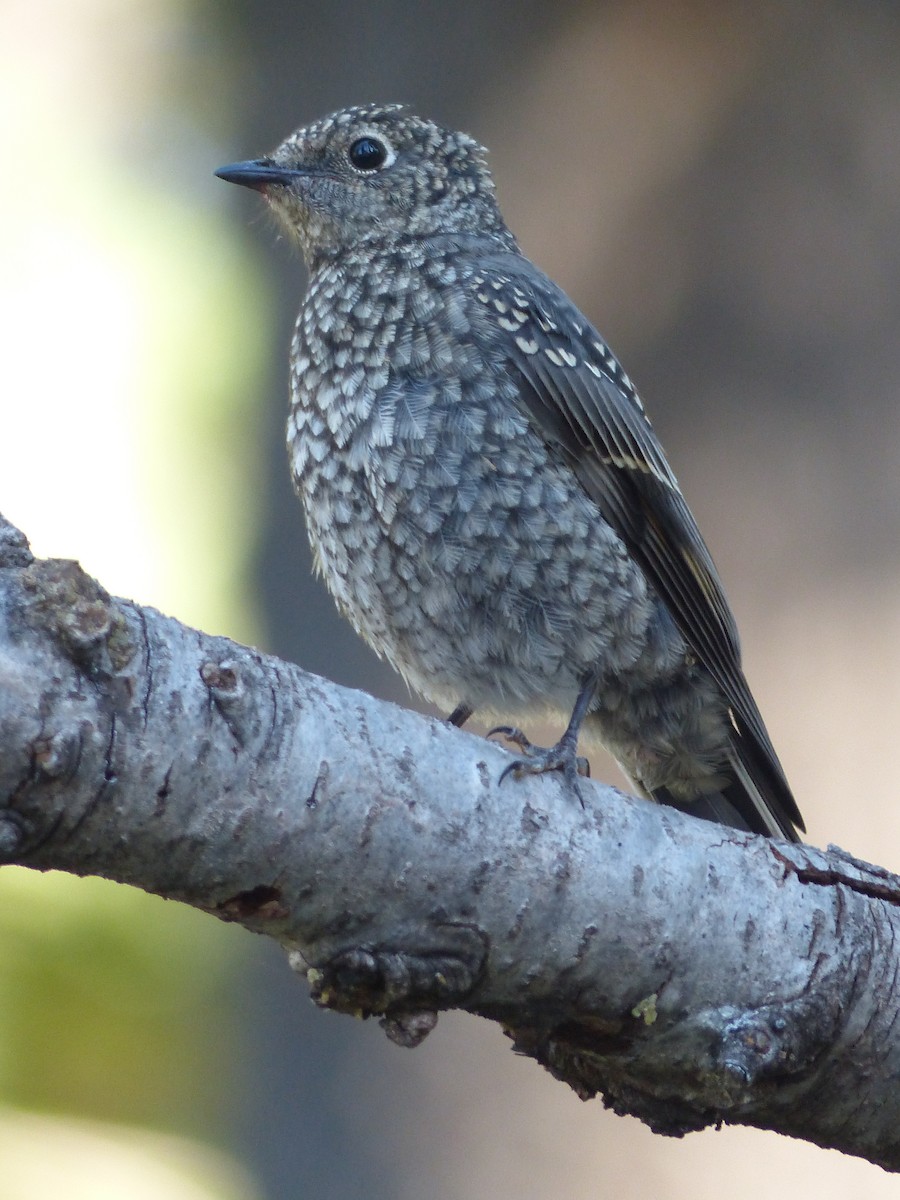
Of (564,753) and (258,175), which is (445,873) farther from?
(258,175)

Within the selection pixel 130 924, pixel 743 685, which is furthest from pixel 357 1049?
pixel 743 685

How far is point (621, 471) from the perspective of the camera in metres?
2.70

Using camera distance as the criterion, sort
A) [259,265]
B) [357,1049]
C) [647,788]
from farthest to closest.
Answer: [259,265] → [357,1049] → [647,788]

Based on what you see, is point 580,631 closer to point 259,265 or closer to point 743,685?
point 743,685

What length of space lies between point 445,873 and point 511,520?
100 cm

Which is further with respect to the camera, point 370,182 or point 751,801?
point 370,182

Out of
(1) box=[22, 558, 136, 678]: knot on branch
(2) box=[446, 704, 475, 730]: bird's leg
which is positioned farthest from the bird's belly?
(1) box=[22, 558, 136, 678]: knot on branch

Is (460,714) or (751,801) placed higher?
(751,801)

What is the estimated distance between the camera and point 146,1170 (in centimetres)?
331

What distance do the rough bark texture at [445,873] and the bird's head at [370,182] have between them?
1.64 metres

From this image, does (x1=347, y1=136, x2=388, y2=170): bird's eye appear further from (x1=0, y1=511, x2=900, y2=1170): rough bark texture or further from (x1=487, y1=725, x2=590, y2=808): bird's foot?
(x1=0, y1=511, x2=900, y2=1170): rough bark texture

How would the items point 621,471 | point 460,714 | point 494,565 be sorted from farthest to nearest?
point 460,714 < point 621,471 < point 494,565

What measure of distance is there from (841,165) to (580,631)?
1.43m

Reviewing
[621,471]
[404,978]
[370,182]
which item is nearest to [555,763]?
[404,978]
